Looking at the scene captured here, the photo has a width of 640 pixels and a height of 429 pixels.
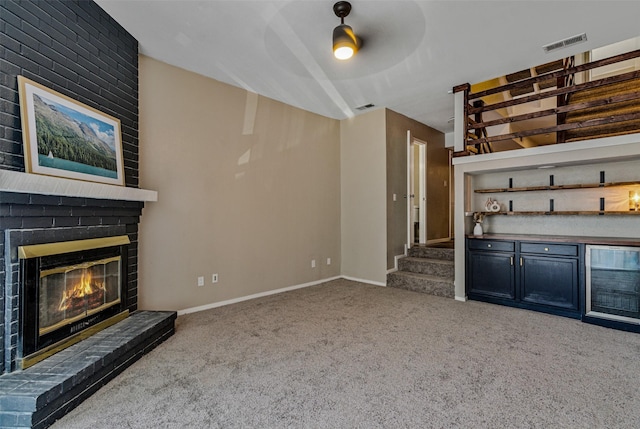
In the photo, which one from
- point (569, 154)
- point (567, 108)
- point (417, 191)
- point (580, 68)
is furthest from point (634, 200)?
point (417, 191)

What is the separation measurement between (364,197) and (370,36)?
2851mm

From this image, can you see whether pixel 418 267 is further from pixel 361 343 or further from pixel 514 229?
pixel 361 343

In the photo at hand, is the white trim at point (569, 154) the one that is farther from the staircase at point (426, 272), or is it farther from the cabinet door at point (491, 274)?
the staircase at point (426, 272)

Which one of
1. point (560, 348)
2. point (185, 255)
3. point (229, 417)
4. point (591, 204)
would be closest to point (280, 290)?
point (185, 255)

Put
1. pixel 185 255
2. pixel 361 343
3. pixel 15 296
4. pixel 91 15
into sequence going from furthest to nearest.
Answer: pixel 185 255 → pixel 361 343 → pixel 91 15 → pixel 15 296

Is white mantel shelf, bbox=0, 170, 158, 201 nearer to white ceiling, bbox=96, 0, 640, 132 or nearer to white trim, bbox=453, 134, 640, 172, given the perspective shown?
white ceiling, bbox=96, 0, 640, 132

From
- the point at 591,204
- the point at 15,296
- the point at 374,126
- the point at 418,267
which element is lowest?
the point at 418,267

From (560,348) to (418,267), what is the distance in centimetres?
239

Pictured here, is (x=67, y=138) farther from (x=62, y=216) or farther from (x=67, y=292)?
(x=67, y=292)

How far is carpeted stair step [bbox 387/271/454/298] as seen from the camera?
4.38 meters

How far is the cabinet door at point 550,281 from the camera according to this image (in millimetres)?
3441

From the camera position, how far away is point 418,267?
5020 mm

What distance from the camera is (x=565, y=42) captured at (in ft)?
10.1

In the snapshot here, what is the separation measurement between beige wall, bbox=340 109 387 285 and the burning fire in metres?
3.86
